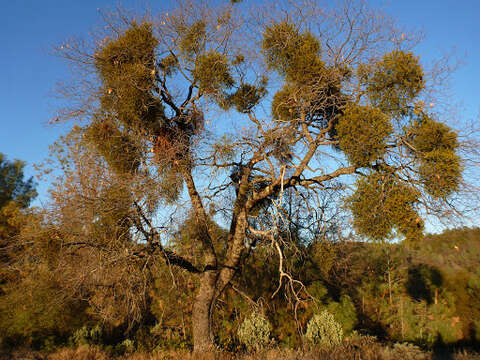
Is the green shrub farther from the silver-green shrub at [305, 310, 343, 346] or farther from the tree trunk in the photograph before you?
the silver-green shrub at [305, 310, 343, 346]

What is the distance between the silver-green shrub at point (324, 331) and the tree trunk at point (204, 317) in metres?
2.07

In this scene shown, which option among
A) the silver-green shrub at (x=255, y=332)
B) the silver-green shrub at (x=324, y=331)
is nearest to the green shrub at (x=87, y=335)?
the silver-green shrub at (x=255, y=332)

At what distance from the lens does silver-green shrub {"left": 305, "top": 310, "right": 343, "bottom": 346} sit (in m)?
6.08

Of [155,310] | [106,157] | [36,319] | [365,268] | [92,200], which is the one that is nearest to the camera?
[92,200]

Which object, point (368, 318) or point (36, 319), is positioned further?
point (368, 318)

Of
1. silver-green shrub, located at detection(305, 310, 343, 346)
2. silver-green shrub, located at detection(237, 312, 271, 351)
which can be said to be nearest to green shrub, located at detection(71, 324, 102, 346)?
silver-green shrub, located at detection(237, 312, 271, 351)

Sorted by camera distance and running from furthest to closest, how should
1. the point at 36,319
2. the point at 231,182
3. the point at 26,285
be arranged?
the point at 36,319, the point at 26,285, the point at 231,182

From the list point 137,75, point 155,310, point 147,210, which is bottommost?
point 155,310

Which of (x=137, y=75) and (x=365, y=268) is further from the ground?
(x=137, y=75)

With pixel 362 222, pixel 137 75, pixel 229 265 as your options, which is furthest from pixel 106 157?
pixel 362 222

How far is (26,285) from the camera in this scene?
7238 millimetres

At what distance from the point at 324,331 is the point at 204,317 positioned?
2.44 m

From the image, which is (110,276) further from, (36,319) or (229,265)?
(36,319)

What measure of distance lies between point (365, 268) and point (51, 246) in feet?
28.7
